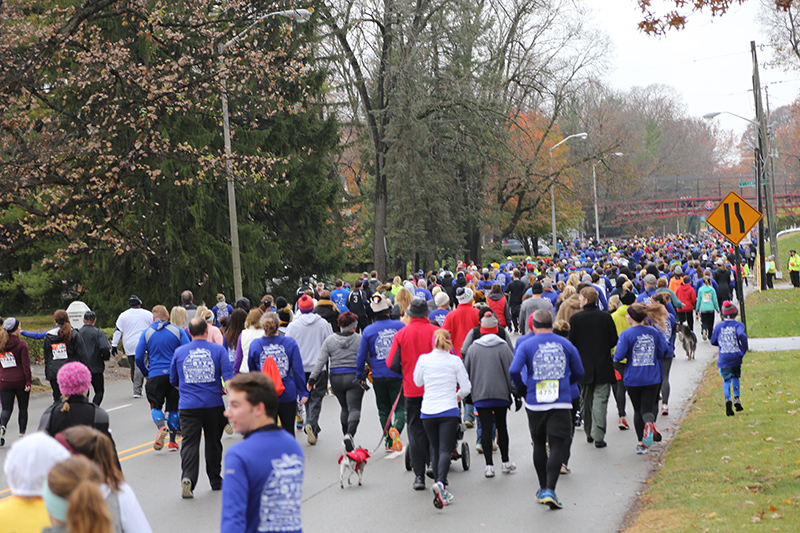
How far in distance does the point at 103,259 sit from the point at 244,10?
813cm

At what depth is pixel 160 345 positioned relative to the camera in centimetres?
1097

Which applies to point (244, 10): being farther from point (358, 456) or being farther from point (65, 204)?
point (358, 456)

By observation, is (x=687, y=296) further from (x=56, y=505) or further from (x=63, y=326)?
(x=56, y=505)

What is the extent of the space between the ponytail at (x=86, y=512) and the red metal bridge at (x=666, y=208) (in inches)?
3636

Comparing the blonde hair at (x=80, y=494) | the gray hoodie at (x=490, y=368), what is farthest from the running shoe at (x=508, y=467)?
the blonde hair at (x=80, y=494)

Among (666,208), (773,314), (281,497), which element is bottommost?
(773,314)

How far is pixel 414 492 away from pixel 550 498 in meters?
1.51

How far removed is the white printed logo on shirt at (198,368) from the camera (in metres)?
8.66

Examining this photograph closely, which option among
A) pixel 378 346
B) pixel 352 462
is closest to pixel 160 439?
pixel 378 346

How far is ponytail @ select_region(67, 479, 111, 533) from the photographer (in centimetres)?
308

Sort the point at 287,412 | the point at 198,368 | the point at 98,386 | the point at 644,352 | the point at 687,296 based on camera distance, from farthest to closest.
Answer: the point at 687,296
the point at 98,386
the point at 644,352
the point at 287,412
the point at 198,368

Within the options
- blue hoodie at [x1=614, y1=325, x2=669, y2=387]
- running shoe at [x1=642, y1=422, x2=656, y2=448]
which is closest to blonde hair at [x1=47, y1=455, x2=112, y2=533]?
blue hoodie at [x1=614, y1=325, x2=669, y2=387]

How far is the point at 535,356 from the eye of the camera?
7969mm

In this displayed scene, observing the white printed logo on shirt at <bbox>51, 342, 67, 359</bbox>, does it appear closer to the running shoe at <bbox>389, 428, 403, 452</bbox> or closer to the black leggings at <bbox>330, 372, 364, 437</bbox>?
the black leggings at <bbox>330, 372, 364, 437</bbox>
